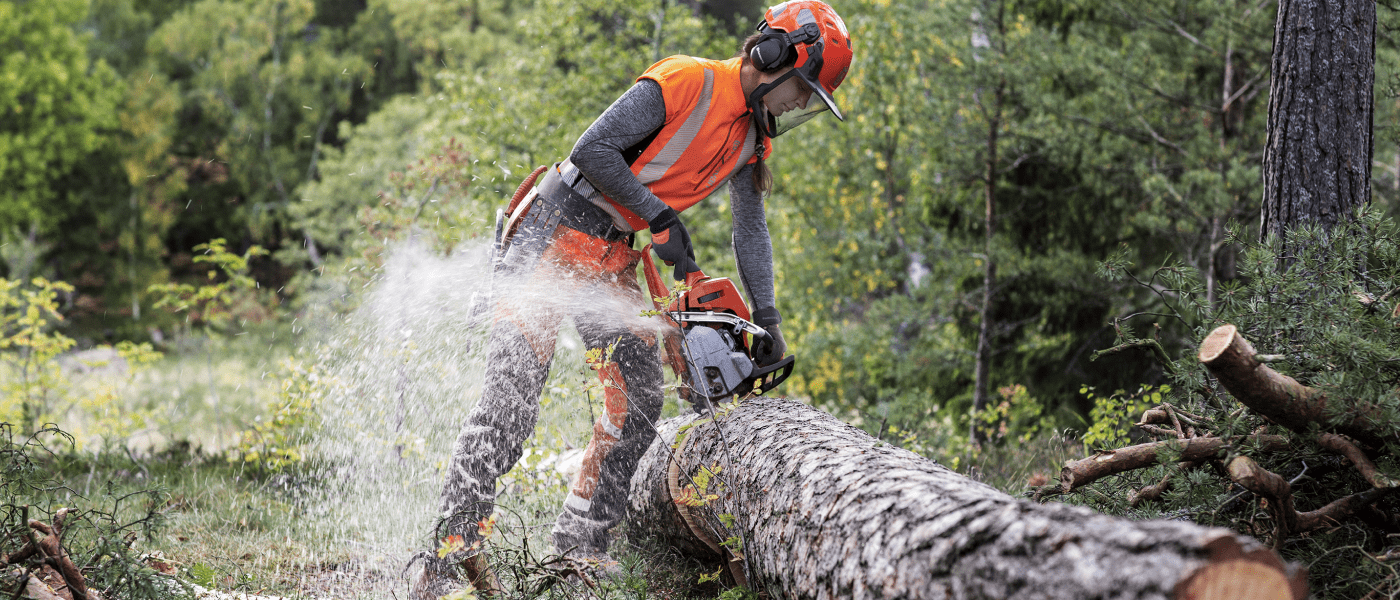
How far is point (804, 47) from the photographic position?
275 cm

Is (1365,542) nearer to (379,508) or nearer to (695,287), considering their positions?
(695,287)

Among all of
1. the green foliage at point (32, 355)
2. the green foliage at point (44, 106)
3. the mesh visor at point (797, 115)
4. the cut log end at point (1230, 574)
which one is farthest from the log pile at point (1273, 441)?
the green foliage at point (44, 106)

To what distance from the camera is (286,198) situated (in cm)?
2552

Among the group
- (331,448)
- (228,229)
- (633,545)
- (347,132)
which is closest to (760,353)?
(633,545)

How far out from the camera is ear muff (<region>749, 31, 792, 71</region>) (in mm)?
2711

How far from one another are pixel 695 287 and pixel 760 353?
0.41m

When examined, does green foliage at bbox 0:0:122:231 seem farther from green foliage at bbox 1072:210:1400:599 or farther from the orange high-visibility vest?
green foliage at bbox 1072:210:1400:599

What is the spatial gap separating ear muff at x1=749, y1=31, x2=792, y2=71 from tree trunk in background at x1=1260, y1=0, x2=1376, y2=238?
1.65 meters

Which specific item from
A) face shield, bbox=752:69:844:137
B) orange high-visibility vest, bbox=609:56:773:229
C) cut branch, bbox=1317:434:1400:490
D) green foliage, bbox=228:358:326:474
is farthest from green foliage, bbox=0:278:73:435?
cut branch, bbox=1317:434:1400:490

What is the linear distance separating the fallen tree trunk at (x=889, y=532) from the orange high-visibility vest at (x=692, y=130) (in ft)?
2.62

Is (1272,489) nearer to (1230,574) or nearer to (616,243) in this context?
(1230,574)

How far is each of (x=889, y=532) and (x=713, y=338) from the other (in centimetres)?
120

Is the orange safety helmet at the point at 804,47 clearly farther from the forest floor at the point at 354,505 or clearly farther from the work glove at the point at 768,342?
the forest floor at the point at 354,505

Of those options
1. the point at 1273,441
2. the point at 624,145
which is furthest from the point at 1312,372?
the point at 624,145
